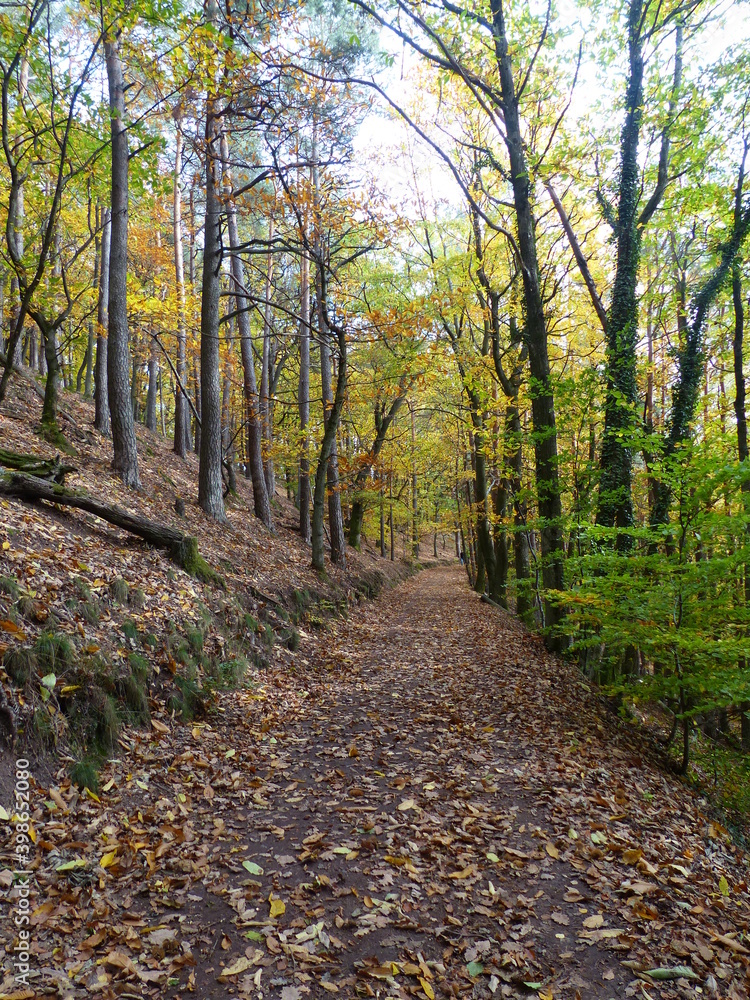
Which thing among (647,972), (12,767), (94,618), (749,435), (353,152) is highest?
(353,152)

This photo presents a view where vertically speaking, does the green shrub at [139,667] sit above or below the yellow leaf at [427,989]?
above

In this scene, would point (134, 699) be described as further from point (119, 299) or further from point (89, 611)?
point (119, 299)

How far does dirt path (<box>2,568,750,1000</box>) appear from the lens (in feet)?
8.85

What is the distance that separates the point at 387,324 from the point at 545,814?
9.85 meters

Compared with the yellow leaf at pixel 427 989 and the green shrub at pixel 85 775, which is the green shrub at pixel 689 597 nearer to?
the yellow leaf at pixel 427 989

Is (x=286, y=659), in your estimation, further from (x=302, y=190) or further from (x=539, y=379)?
(x=302, y=190)

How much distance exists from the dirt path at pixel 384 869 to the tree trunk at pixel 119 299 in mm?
5801

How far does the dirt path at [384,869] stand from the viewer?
270 cm

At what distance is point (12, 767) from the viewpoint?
3.39 m

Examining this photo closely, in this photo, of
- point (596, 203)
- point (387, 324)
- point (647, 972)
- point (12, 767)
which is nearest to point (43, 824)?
point (12, 767)

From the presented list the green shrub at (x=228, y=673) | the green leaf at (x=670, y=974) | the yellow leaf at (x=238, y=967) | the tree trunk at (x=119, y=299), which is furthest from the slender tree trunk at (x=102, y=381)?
the green leaf at (x=670, y=974)

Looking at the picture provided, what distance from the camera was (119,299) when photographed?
30.2 ft

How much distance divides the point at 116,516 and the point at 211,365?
211 inches

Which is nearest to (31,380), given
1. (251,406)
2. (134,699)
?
(251,406)
